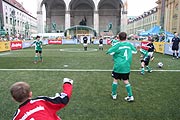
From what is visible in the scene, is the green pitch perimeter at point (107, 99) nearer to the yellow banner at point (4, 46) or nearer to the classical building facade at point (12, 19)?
the yellow banner at point (4, 46)

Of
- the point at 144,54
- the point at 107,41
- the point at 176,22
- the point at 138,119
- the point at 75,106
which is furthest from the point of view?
the point at 176,22

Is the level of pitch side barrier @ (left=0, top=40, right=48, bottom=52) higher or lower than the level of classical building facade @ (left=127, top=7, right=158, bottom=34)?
lower

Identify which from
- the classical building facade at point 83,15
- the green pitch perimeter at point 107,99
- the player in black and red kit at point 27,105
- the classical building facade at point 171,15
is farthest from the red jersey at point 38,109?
the classical building facade at point 83,15

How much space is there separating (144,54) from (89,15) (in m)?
65.5

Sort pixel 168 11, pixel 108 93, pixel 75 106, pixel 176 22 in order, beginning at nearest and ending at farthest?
1. pixel 75 106
2. pixel 108 93
3. pixel 176 22
4. pixel 168 11

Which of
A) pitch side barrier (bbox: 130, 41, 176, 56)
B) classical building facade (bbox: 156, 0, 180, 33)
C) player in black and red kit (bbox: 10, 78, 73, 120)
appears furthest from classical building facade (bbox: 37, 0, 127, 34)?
player in black and red kit (bbox: 10, 78, 73, 120)

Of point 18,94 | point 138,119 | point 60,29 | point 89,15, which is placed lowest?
point 138,119

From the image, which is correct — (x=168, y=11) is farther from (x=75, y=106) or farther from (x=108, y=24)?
(x=75, y=106)

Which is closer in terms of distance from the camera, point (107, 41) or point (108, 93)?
point (108, 93)

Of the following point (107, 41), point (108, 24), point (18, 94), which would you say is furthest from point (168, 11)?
point (18, 94)

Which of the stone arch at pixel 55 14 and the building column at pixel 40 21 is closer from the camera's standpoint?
the building column at pixel 40 21

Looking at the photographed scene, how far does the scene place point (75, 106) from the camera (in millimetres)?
5504

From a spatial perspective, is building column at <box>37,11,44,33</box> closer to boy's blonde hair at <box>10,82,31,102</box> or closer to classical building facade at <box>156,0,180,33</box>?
classical building facade at <box>156,0,180,33</box>

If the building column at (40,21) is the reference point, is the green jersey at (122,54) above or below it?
below
